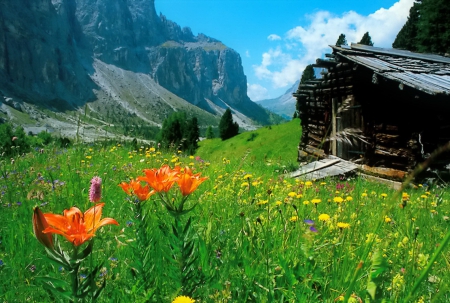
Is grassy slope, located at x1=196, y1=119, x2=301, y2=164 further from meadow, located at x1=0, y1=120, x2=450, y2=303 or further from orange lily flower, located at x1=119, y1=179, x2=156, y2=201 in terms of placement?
orange lily flower, located at x1=119, y1=179, x2=156, y2=201

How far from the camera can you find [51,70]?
193250 millimetres

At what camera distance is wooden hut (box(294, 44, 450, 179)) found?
9172 mm

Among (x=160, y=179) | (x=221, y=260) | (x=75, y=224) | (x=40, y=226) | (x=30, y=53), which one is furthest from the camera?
(x=30, y=53)

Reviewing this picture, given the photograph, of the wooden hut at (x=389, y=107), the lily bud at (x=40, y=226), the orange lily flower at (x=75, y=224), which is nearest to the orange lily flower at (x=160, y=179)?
the orange lily flower at (x=75, y=224)

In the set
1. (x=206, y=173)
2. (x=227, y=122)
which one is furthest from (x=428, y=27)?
(x=206, y=173)

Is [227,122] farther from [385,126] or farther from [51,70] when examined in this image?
[51,70]

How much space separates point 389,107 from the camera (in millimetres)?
10602

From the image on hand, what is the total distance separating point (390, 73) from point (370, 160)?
3.57m

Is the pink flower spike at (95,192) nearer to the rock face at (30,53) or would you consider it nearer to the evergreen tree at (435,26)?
the evergreen tree at (435,26)

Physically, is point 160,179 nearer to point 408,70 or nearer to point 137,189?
point 137,189

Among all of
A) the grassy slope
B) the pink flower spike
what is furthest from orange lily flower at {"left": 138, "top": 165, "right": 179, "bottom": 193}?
the grassy slope

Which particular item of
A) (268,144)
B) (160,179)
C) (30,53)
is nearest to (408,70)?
(160,179)

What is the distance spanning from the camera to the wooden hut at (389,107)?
9.17 meters

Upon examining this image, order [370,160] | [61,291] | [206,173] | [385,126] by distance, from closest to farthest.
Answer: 1. [61,291]
2. [206,173]
3. [385,126]
4. [370,160]
